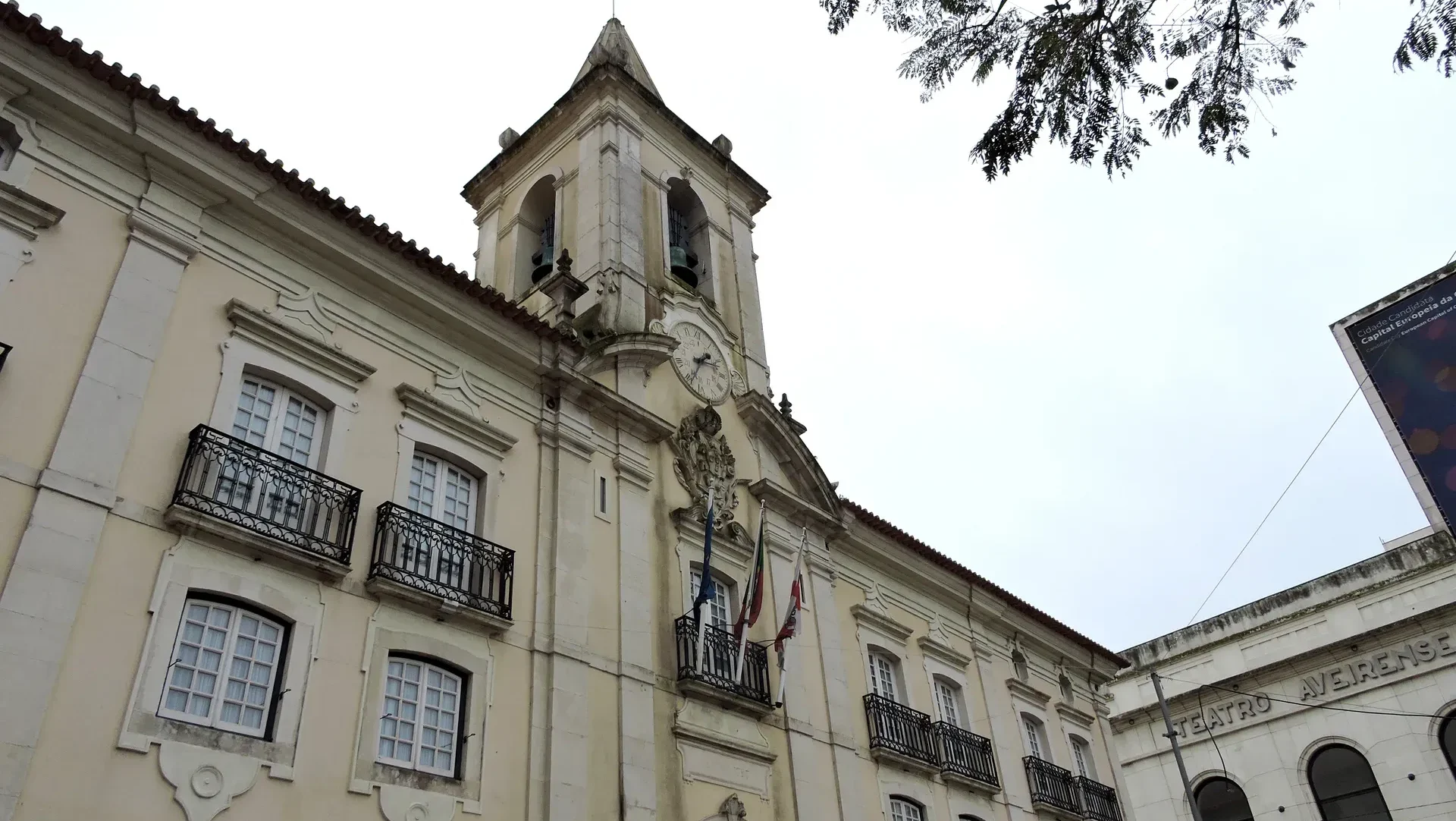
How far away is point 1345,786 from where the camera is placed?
77.0 feet

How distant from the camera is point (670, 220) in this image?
18656 millimetres

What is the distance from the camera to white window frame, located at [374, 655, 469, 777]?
31.8 feet

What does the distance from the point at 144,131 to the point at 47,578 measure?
445 centimetres

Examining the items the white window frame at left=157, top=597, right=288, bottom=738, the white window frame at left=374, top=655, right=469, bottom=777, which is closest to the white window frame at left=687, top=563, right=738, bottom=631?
the white window frame at left=374, top=655, right=469, bottom=777

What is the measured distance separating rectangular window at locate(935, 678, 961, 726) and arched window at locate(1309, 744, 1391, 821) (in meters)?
11.3

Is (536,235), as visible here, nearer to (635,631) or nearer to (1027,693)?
(635,631)

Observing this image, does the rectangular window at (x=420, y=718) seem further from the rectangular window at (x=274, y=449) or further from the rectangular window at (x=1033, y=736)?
the rectangular window at (x=1033, y=736)

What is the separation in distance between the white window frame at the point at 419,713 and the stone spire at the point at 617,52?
1256 centimetres

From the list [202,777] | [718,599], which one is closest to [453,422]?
[718,599]

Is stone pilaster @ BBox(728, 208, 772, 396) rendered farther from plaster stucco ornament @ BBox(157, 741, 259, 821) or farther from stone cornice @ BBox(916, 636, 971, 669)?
plaster stucco ornament @ BBox(157, 741, 259, 821)

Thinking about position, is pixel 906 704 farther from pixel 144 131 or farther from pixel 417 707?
pixel 144 131

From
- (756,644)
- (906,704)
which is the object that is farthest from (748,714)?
(906,704)

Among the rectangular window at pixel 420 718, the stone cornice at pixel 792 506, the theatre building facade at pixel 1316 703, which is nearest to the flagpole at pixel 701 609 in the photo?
the stone cornice at pixel 792 506

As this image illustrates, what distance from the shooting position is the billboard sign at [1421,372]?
988 cm
